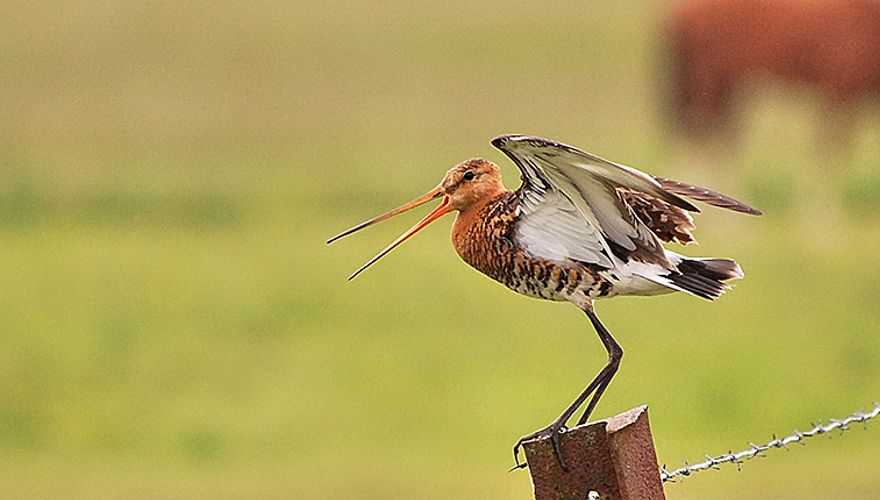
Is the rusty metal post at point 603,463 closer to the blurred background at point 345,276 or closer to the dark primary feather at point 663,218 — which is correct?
the dark primary feather at point 663,218

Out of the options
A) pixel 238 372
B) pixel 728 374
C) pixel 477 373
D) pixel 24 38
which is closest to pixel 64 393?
pixel 238 372

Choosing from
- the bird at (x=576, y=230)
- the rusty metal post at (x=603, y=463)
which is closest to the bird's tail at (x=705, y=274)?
the bird at (x=576, y=230)

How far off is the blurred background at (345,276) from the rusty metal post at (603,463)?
676 centimetres

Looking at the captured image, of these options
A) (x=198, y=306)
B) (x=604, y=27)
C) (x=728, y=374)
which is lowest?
(x=728, y=374)

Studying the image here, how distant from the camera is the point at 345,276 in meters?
16.7

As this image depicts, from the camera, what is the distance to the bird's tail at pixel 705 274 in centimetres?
502

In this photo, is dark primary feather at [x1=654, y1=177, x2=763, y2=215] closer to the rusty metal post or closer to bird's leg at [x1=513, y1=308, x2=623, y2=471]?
bird's leg at [x1=513, y1=308, x2=623, y2=471]

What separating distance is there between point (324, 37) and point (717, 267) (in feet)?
80.9

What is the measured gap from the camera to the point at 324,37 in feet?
97.0

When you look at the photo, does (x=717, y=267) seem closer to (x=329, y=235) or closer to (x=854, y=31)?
(x=329, y=235)

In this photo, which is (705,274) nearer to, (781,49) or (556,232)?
(556,232)

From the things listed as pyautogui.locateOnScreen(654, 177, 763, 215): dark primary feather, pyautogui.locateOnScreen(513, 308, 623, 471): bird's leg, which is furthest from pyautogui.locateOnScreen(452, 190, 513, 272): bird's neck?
pyautogui.locateOnScreen(654, 177, 763, 215): dark primary feather

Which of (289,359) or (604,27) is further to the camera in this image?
(604,27)

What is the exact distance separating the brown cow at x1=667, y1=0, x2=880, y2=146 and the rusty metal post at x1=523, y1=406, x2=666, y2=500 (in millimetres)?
16134
